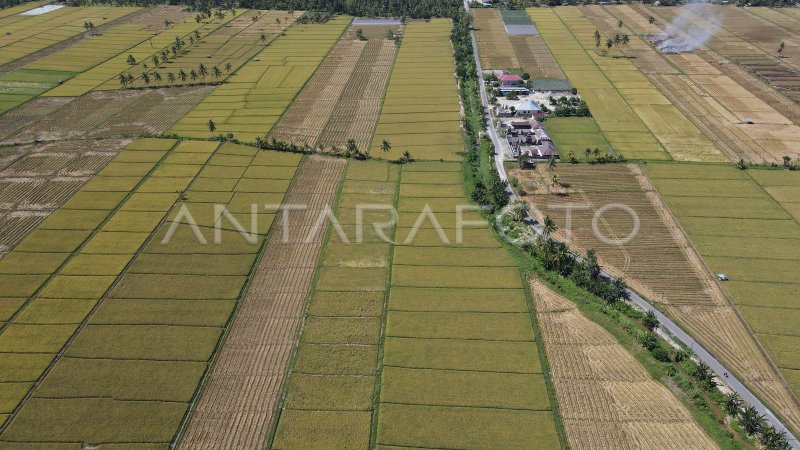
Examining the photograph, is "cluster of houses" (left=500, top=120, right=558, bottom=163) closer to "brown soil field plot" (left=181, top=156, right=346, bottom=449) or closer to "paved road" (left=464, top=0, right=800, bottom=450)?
"paved road" (left=464, top=0, right=800, bottom=450)

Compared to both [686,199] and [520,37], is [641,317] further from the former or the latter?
[520,37]

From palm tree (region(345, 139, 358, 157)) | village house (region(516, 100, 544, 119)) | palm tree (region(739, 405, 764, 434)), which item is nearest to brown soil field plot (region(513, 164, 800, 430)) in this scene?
palm tree (region(739, 405, 764, 434))

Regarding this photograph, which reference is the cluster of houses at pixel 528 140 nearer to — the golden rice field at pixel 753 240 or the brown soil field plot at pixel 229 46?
the golden rice field at pixel 753 240

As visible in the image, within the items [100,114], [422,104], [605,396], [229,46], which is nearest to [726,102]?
[422,104]

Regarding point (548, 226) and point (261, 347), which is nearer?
point (261, 347)

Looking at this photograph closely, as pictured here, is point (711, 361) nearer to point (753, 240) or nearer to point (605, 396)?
point (605, 396)
